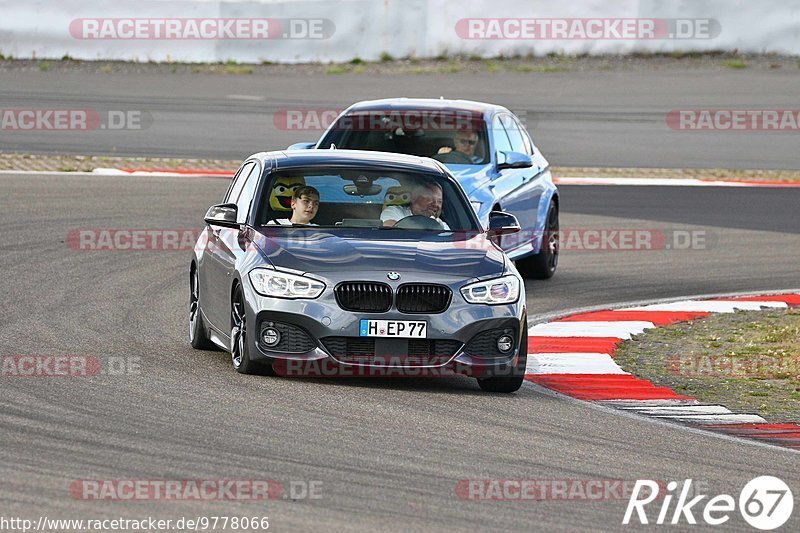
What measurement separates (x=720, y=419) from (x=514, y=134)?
661cm

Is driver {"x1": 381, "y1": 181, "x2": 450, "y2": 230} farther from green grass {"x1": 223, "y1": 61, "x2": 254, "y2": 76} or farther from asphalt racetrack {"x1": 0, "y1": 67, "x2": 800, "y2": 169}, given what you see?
green grass {"x1": 223, "y1": 61, "x2": 254, "y2": 76}

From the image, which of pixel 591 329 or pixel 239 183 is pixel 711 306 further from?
pixel 239 183

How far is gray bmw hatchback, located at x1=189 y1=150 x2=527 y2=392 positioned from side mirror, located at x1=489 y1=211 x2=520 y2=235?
0.06 feet

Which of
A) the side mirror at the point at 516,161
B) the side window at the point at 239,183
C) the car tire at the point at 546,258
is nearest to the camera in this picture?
the side window at the point at 239,183

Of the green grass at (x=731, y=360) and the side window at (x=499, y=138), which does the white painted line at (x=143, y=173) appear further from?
the green grass at (x=731, y=360)

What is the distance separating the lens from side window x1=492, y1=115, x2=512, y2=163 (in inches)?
566

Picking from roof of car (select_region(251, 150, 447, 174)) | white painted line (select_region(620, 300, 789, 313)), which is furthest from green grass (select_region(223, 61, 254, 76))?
roof of car (select_region(251, 150, 447, 174))

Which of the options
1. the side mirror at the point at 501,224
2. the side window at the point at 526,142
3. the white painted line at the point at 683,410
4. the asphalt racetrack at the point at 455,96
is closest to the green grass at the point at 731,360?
the white painted line at the point at 683,410

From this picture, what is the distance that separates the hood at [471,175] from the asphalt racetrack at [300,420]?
1.07 metres

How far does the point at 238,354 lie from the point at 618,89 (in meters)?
19.6

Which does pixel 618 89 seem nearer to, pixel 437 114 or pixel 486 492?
pixel 437 114

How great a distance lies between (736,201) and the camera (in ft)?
67.4

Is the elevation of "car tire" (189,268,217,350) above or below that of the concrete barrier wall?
below

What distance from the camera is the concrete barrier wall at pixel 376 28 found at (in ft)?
95.2
